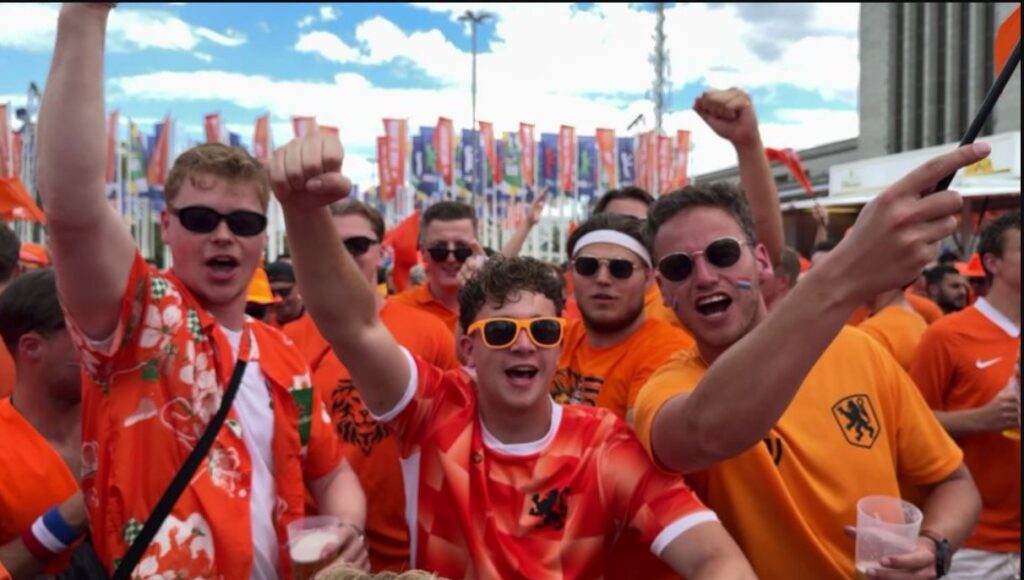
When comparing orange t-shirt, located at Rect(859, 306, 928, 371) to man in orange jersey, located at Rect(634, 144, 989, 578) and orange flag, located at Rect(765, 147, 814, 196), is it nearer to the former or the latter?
orange flag, located at Rect(765, 147, 814, 196)

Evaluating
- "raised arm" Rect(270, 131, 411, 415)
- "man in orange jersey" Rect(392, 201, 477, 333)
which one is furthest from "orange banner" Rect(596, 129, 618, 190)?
"raised arm" Rect(270, 131, 411, 415)

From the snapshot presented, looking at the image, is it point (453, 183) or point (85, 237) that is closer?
point (85, 237)

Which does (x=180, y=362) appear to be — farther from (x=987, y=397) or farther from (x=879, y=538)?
(x=987, y=397)

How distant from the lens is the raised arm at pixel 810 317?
1279 mm

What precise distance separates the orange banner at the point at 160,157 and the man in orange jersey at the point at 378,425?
21.5 m

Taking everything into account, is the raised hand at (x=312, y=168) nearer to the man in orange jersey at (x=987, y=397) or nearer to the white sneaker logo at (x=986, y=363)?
the man in orange jersey at (x=987, y=397)

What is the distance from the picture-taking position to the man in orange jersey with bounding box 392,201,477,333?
14.3 ft

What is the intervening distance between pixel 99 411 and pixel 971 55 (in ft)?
123

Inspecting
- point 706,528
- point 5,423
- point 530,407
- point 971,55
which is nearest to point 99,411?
point 5,423

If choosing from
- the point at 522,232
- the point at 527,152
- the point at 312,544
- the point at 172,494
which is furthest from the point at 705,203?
the point at 527,152

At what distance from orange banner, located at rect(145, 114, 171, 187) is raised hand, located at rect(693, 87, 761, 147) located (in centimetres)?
2307

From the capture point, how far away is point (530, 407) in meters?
2.27

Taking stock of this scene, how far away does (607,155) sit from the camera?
3148 cm

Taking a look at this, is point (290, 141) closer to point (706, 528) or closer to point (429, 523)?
point (429, 523)
